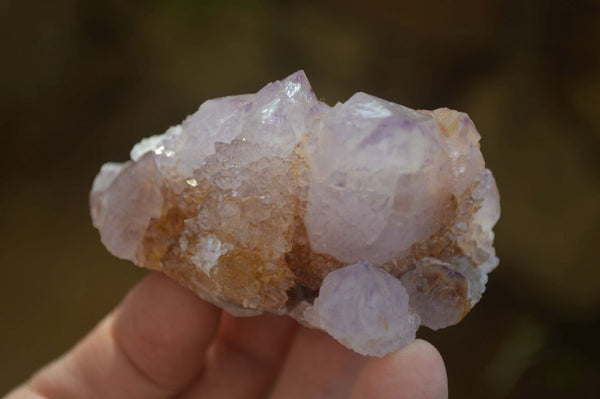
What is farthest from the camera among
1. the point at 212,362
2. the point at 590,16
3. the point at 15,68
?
the point at 15,68

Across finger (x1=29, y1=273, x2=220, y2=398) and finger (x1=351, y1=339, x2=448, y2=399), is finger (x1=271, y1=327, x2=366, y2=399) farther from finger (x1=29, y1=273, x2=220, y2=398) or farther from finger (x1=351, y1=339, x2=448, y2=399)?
finger (x1=351, y1=339, x2=448, y2=399)

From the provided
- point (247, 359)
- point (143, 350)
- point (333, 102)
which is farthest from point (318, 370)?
point (333, 102)

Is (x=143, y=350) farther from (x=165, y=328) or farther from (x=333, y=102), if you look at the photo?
(x=333, y=102)

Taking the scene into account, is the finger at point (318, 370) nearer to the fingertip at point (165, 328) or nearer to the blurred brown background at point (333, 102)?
the fingertip at point (165, 328)

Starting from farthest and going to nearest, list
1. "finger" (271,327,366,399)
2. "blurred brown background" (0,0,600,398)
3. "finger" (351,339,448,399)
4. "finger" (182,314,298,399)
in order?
"blurred brown background" (0,0,600,398) → "finger" (182,314,298,399) → "finger" (271,327,366,399) → "finger" (351,339,448,399)

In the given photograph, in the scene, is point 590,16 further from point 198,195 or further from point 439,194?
point 198,195

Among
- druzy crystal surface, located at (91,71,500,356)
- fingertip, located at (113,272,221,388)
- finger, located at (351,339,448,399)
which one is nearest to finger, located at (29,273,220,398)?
fingertip, located at (113,272,221,388)

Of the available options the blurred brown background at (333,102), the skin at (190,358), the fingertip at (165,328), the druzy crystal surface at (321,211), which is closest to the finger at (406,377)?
the druzy crystal surface at (321,211)

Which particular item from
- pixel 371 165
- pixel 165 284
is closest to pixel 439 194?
pixel 371 165
